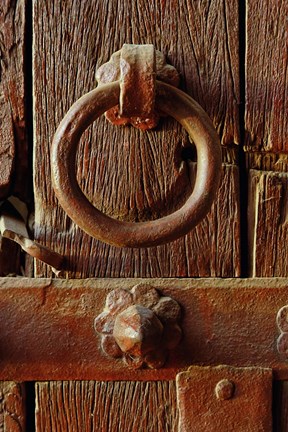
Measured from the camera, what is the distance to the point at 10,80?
0.67 metres

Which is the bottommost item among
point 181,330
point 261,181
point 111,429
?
point 111,429

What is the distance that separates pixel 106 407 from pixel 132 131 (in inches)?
12.9

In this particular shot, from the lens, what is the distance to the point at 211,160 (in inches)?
23.0

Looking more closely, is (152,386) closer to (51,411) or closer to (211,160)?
Result: (51,411)

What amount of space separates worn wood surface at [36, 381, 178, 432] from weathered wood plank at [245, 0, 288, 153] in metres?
0.32

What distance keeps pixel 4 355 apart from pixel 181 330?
0.68 ft

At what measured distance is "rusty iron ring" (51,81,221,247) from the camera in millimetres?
571

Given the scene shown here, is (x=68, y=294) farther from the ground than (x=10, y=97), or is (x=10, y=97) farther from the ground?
(x=10, y=97)

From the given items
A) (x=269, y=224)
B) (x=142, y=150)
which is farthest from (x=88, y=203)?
(x=269, y=224)

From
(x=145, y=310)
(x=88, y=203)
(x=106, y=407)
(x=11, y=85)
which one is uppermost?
(x=11, y=85)

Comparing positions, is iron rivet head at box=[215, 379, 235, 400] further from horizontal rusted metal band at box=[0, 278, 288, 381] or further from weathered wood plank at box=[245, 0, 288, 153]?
weathered wood plank at box=[245, 0, 288, 153]

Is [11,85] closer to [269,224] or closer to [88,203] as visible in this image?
[88,203]

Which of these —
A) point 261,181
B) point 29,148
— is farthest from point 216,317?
point 29,148

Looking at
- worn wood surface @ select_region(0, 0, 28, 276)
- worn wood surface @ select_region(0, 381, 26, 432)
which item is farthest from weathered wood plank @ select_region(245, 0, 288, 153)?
worn wood surface @ select_region(0, 381, 26, 432)
